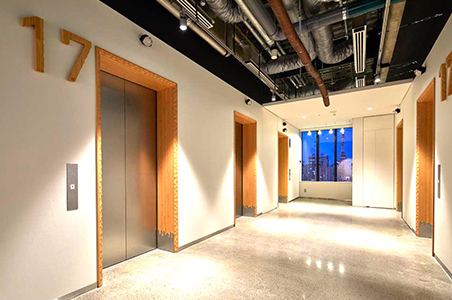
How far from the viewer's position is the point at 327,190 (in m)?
10.5

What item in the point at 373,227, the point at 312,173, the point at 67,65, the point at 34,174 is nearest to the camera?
the point at 34,174

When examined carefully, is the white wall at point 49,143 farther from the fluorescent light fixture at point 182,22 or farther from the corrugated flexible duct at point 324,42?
the corrugated flexible duct at point 324,42

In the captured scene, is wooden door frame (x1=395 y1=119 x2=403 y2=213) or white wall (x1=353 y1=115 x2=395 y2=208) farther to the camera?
white wall (x1=353 y1=115 x2=395 y2=208)

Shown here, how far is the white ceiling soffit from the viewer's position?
5.68 m

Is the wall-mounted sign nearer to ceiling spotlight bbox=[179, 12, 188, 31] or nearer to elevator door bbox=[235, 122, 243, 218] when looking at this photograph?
ceiling spotlight bbox=[179, 12, 188, 31]

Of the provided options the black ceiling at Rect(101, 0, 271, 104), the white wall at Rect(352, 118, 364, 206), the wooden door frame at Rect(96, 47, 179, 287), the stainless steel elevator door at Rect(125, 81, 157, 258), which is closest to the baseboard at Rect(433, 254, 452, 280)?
the wooden door frame at Rect(96, 47, 179, 287)

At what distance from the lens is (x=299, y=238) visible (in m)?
4.68

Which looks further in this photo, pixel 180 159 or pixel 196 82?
pixel 196 82

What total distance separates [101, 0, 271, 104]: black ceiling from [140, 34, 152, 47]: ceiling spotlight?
206mm

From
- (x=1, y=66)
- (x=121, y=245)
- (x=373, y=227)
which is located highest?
(x=1, y=66)

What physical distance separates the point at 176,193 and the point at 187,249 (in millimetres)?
1013

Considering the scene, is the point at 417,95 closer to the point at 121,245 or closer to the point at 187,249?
the point at 187,249

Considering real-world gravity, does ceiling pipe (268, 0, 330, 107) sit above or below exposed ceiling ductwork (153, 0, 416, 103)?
below

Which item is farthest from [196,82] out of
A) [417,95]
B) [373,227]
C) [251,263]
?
[373,227]
